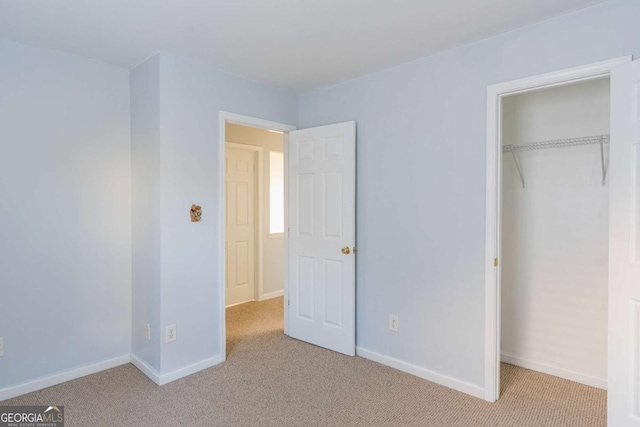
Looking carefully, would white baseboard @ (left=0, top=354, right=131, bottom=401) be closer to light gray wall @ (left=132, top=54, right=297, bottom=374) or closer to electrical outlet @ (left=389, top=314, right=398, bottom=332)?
light gray wall @ (left=132, top=54, right=297, bottom=374)

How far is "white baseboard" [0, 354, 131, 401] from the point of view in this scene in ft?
8.02

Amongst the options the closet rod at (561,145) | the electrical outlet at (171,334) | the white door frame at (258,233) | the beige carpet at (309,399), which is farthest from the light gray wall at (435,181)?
the white door frame at (258,233)

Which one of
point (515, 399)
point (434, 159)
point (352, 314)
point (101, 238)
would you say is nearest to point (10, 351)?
point (101, 238)

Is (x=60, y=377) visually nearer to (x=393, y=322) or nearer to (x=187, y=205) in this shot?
(x=187, y=205)

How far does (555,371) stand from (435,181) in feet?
5.67

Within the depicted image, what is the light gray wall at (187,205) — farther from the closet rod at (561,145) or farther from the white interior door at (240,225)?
the closet rod at (561,145)

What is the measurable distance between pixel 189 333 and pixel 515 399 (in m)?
2.35

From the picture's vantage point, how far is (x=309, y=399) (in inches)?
96.1

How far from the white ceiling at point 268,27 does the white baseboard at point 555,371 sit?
2462 mm

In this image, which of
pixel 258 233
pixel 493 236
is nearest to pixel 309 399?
pixel 493 236

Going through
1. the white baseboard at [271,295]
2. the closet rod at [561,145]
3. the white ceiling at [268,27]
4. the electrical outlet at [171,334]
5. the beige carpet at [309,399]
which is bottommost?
the beige carpet at [309,399]

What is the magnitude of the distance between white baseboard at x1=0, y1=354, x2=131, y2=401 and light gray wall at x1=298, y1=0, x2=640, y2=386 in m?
2.00

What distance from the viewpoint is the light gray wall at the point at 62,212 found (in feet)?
8.04

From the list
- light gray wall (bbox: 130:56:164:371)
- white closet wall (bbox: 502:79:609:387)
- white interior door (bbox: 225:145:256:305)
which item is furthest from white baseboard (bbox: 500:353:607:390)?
white interior door (bbox: 225:145:256:305)
